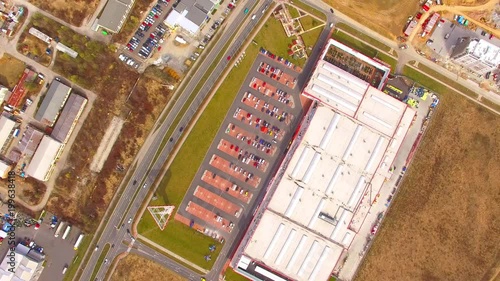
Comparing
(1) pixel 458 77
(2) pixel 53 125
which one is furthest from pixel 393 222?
(2) pixel 53 125

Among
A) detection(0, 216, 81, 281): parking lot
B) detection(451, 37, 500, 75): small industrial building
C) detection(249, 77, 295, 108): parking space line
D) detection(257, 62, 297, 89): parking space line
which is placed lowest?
detection(0, 216, 81, 281): parking lot

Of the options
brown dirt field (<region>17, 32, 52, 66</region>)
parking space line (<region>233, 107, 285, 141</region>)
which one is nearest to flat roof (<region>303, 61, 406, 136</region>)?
parking space line (<region>233, 107, 285, 141</region>)

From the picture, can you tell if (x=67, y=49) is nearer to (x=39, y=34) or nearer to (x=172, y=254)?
(x=39, y=34)

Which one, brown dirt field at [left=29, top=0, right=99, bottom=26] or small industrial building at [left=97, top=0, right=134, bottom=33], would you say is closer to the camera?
small industrial building at [left=97, top=0, right=134, bottom=33]

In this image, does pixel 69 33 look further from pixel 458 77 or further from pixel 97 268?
pixel 458 77

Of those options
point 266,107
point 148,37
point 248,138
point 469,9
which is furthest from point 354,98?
point 148,37

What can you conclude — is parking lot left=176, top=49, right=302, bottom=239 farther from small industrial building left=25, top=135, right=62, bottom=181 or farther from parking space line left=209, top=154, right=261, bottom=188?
small industrial building left=25, top=135, right=62, bottom=181
